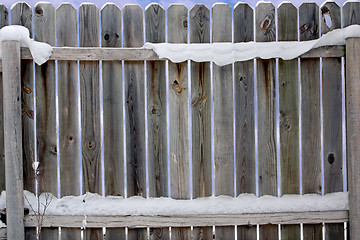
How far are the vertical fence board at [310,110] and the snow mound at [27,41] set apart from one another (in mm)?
2074

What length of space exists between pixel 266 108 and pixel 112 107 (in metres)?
1.25

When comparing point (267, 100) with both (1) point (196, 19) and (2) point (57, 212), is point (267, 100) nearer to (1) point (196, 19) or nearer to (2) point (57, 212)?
(1) point (196, 19)

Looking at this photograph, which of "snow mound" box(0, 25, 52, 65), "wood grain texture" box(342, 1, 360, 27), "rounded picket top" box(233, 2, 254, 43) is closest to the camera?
"snow mound" box(0, 25, 52, 65)

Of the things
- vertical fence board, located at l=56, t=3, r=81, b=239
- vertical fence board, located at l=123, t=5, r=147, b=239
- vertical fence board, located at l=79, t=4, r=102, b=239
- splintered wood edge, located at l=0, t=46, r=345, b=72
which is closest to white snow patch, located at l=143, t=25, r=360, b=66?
splintered wood edge, located at l=0, t=46, r=345, b=72

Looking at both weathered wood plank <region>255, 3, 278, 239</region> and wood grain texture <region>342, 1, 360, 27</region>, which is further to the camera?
wood grain texture <region>342, 1, 360, 27</region>

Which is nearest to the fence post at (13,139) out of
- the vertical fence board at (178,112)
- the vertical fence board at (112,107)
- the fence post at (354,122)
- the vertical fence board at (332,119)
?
the vertical fence board at (112,107)

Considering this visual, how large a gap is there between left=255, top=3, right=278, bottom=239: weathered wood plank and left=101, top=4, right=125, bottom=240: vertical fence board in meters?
1.12

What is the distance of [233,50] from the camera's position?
10.3ft

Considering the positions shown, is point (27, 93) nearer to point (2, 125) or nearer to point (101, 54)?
point (2, 125)

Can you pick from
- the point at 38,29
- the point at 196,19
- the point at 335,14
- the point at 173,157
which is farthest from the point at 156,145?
→ the point at 335,14

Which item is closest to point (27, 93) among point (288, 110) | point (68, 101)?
point (68, 101)

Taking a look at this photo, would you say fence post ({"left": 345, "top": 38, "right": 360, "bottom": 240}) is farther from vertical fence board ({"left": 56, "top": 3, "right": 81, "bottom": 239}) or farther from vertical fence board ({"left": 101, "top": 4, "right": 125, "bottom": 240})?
vertical fence board ({"left": 56, "top": 3, "right": 81, "bottom": 239})

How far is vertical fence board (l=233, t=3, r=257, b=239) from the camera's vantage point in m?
3.20

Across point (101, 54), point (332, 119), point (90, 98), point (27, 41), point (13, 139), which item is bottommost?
point (13, 139)
